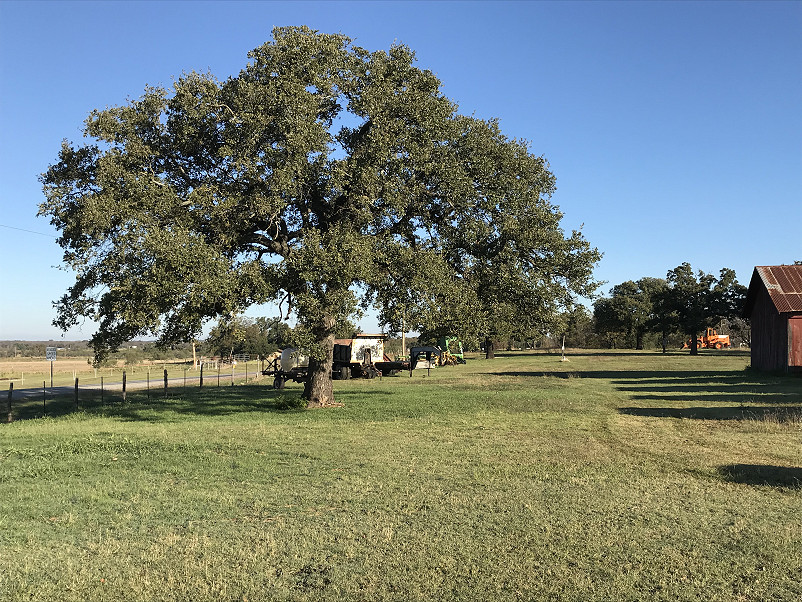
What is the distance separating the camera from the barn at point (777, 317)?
33625 mm

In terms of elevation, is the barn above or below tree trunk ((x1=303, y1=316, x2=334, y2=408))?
above

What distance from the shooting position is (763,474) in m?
10.2

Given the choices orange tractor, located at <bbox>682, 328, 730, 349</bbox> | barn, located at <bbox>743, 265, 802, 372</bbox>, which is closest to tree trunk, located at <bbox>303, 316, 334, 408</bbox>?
barn, located at <bbox>743, 265, 802, 372</bbox>

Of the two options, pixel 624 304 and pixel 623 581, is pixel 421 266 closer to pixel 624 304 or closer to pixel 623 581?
pixel 623 581

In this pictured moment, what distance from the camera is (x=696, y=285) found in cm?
7862

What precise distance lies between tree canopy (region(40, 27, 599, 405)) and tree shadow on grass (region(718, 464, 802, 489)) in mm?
10633

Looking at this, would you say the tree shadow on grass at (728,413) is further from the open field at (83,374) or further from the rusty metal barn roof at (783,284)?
the open field at (83,374)

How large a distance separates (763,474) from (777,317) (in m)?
29.1

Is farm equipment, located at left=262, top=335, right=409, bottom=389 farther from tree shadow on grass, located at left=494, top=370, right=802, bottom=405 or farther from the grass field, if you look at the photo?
tree shadow on grass, located at left=494, top=370, right=802, bottom=405

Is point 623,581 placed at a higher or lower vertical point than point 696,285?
lower

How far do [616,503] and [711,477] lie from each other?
267cm

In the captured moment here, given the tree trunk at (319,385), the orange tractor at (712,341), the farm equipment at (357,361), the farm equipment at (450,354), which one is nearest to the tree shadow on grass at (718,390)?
the tree trunk at (319,385)

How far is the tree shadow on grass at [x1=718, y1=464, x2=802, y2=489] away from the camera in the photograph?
966 cm

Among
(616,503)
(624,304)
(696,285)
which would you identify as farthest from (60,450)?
(624,304)
